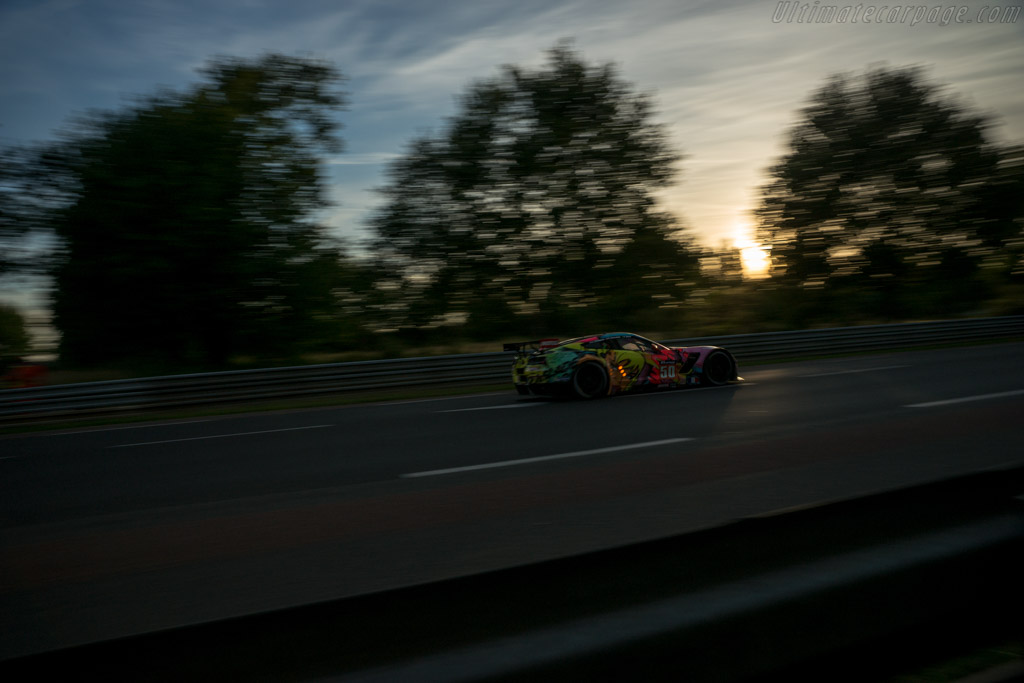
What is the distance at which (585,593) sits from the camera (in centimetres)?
206

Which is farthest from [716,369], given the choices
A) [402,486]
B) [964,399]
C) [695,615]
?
[695,615]

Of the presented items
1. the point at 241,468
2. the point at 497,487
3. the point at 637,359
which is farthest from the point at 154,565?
the point at 637,359

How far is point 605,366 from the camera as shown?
42.4ft

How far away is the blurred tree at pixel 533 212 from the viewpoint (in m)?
27.0

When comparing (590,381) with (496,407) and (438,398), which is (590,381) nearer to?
Answer: (496,407)

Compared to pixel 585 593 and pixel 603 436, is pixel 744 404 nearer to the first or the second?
pixel 603 436

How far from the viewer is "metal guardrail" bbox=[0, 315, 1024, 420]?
1399 centimetres

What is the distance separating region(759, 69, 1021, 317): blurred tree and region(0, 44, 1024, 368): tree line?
9 cm

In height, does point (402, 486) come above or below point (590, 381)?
below

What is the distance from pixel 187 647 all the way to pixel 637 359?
11.8 metres

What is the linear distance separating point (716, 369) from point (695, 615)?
1214 centimetres

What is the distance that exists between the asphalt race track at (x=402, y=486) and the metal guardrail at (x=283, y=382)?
2.11 metres

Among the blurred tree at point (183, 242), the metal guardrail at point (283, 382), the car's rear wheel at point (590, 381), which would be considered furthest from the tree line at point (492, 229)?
the car's rear wheel at point (590, 381)

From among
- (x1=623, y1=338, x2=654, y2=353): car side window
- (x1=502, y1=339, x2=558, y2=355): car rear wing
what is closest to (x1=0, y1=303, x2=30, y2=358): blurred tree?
(x1=502, y1=339, x2=558, y2=355): car rear wing
